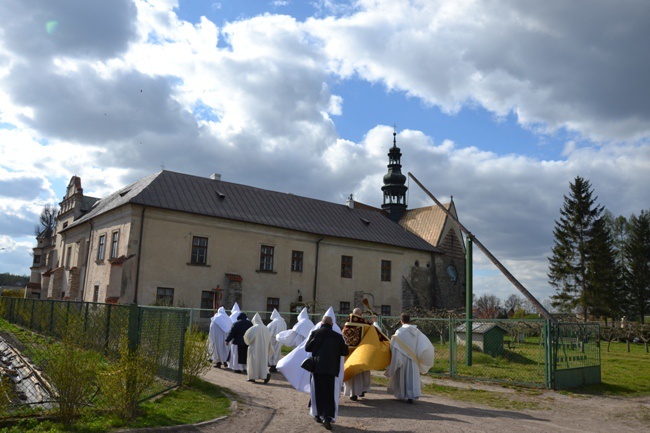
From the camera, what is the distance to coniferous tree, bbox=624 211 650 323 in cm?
4331

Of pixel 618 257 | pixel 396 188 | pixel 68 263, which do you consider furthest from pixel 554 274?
pixel 68 263

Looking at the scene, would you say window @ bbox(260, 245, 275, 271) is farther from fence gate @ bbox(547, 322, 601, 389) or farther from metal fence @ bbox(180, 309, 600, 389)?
fence gate @ bbox(547, 322, 601, 389)

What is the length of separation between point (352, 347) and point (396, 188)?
3445 centimetres

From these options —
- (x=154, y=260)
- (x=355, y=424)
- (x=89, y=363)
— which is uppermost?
(x=154, y=260)

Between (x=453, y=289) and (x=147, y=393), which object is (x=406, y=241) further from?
(x=147, y=393)

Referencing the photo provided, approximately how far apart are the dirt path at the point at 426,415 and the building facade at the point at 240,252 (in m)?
15.1

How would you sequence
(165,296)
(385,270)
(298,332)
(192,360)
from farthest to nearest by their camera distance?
(385,270), (165,296), (298,332), (192,360)

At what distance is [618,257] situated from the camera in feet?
156

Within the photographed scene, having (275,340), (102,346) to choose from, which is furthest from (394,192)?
(102,346)

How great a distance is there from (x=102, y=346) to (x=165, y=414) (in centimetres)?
205

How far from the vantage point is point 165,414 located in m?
7.48

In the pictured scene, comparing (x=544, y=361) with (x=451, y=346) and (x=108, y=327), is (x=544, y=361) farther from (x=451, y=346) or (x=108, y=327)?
(x=108, y=327)

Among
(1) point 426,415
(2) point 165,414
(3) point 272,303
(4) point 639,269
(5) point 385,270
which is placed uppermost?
(4) point 639,269

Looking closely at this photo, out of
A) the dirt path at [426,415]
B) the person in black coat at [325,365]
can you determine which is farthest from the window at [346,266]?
the person in black coat at [325,365]
